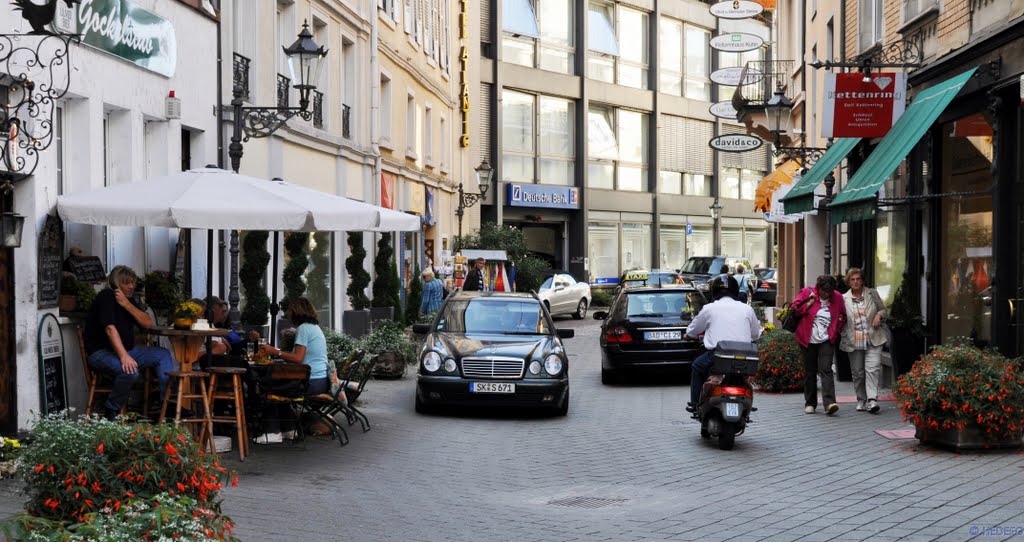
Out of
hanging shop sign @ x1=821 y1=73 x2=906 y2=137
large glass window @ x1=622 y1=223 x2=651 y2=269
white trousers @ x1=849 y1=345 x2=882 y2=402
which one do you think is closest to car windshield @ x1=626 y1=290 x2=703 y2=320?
hanging shop sign @ x1=821 y1=73 x2=906 y2=137

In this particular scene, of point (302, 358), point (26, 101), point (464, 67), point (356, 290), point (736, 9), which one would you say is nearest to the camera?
point (26, 101)

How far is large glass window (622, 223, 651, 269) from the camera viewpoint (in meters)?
50.6

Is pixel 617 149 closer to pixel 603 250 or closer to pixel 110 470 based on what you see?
pixel 603 250

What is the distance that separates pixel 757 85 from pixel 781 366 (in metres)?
13.7

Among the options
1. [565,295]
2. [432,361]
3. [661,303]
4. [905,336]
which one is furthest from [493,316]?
[565,295]

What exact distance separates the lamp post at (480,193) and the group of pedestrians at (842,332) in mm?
22542

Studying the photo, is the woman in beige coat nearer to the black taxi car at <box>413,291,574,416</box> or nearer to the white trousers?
the white trousers

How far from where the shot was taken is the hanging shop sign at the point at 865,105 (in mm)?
15648

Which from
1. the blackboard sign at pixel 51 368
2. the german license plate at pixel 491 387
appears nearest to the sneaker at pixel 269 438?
the blackboard sign at pixel 51 368

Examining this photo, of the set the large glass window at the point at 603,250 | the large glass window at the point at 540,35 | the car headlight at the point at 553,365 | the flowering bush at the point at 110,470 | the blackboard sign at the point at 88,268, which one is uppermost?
the large glass window at the point at 540,35

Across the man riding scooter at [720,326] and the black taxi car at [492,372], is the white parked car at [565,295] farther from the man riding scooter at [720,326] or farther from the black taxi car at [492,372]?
the man riding scooter at [720,326]

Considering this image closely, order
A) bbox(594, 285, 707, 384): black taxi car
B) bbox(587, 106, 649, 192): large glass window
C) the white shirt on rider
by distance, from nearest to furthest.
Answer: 1. the white shirt on rider
2. bbox(594, 285, 707, 384): black taxi car
3. bbox(587, 106, 649, 192): large glass window

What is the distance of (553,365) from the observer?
14445 millimetres

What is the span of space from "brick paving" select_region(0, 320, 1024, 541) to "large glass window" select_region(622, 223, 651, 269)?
3623 centimetres
